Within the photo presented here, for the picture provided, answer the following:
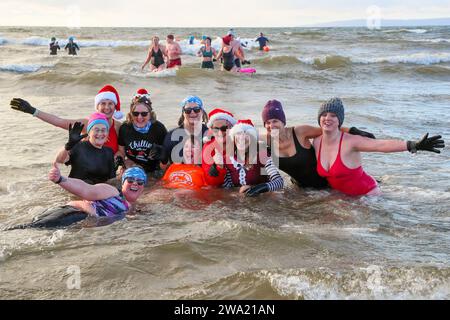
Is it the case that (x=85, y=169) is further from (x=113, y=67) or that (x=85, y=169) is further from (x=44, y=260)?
(x=113, y=67)

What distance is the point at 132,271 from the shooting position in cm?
409

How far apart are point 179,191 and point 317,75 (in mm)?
15038

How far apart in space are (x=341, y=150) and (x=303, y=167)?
567 mm

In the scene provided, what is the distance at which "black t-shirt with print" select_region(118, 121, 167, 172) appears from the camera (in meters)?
6.73

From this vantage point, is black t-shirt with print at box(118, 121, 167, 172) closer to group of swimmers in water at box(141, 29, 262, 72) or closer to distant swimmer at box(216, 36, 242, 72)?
group of swimmers in water at box(141, 29, 262, 72)

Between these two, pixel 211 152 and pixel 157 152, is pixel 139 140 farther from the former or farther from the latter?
pixel 211 152

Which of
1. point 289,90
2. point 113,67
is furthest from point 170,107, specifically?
point 113,67

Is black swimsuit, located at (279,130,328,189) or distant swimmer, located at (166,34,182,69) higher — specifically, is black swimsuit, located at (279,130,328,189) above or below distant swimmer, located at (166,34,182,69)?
below

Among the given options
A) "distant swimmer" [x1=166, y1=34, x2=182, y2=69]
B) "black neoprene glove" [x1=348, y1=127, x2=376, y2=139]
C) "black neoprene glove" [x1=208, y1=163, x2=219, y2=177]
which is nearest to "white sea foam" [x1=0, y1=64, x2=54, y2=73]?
"distant swimmer" [x1=166, y1=34, x2=182, y2=69]

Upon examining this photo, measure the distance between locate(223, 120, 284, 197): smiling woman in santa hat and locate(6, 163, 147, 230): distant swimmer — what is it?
1106mm

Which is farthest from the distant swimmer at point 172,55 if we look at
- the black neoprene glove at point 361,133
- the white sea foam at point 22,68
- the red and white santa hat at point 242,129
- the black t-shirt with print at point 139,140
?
the black neoprene glove at point 361,133

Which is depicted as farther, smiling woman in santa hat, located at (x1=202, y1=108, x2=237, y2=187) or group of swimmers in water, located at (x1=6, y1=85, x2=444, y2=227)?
smiling woman in santa hat, located at (x1=202, y1=108, x2=237, y2=187)

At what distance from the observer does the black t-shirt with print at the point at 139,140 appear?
6727 mm

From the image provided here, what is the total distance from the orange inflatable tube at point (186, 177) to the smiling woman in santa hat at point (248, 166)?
1.05 ft
